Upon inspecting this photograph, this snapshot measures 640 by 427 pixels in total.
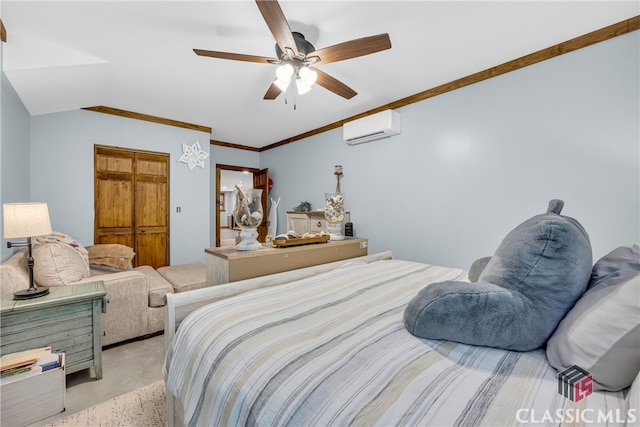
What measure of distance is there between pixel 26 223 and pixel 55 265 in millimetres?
538

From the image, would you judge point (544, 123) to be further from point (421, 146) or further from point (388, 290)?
point (388, 290)

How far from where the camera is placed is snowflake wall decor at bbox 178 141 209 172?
399 cm

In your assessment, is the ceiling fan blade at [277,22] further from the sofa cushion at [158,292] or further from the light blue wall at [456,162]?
the sofa cushion at [158,292]

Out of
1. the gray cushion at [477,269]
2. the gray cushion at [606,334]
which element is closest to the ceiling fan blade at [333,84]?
the gray cushion at [477,269]

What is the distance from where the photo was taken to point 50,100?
105 inches

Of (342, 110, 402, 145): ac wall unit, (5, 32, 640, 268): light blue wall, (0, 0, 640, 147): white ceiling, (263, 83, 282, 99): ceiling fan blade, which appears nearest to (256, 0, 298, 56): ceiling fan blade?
(0, 0, 640, 147): white ceiling

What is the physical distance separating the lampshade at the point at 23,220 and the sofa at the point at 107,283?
1.29ft

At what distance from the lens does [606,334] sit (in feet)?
2.12

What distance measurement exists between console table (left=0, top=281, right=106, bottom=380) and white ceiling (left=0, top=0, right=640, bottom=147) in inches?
71.4

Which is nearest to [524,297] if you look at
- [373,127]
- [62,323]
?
[62,323]

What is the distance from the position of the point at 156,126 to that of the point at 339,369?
4.22 meters

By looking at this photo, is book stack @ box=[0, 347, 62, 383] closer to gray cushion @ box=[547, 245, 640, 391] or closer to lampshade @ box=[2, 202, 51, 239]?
lampshade @ box=[2, 202, 51, 239]

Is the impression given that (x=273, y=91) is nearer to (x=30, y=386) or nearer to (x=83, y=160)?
(x=30, y=386)

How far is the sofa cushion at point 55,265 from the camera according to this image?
1884mm
